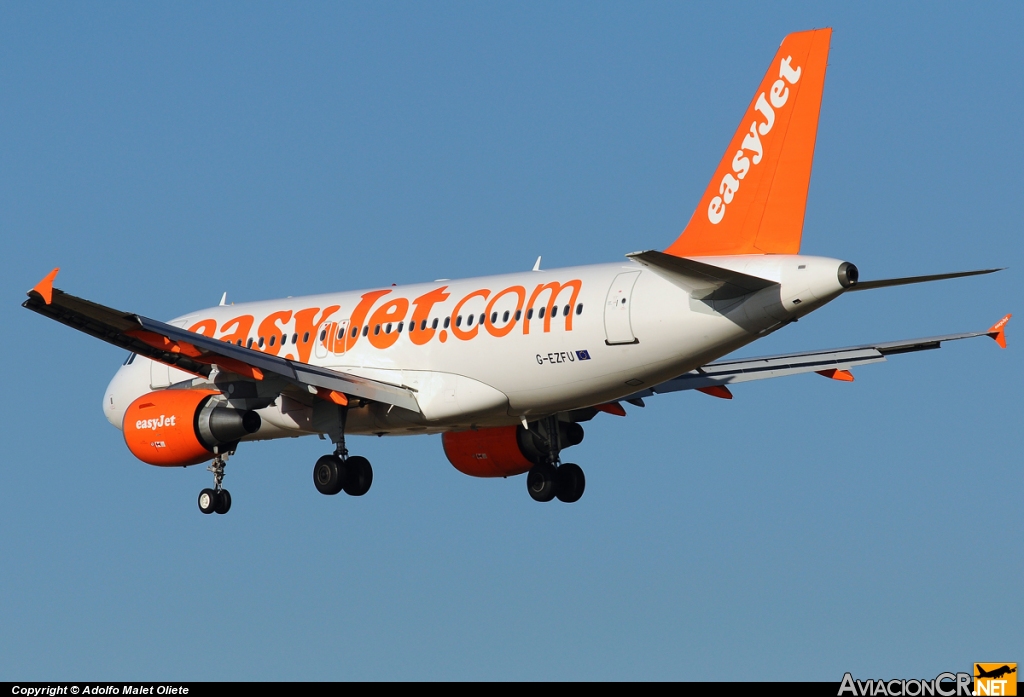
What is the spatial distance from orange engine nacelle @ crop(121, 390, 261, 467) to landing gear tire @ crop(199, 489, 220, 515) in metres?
2.09

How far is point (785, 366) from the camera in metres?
43.7

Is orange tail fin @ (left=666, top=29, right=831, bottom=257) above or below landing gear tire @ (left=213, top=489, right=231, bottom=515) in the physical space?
above

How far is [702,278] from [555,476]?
10377 millimetres

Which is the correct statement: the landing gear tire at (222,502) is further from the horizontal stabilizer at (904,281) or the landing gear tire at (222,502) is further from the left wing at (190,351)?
the horizontal stabilizer at (904,281)

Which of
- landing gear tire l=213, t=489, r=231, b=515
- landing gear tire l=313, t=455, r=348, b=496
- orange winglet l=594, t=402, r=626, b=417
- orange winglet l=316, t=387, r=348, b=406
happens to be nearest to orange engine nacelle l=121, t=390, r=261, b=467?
orange winglet l=316, t=387, r=348, b=406

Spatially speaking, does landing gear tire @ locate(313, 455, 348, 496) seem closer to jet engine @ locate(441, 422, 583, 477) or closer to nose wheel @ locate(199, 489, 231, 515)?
nose wheel @ locate(199, 489, 231, 515)

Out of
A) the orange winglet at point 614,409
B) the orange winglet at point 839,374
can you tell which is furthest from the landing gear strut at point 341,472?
the orange winglet at point 839,374

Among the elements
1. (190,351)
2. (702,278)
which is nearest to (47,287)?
(190,351)

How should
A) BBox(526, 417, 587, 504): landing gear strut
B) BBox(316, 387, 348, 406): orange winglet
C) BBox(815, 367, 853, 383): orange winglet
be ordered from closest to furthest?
BBox(316, 387, 348, 406): orange winglet → BBox(815, 367, 853, 383): orange winglet → BBox(526, 417, 587, 504): landing gear strut

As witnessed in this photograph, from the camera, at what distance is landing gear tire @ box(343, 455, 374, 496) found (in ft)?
139

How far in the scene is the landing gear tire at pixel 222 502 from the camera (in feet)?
146

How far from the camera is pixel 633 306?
122 ft

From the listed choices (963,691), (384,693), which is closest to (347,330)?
(384,693)

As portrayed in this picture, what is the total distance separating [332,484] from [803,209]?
13470mm
